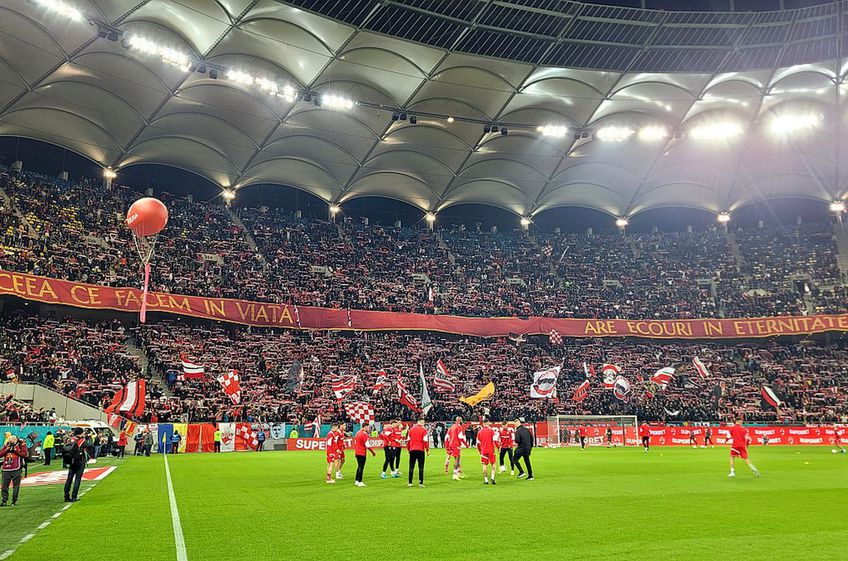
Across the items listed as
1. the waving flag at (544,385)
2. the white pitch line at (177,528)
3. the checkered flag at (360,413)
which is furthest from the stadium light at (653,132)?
the white pitch line at (177,528)

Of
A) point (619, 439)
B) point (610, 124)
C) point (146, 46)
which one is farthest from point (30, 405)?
point (610, 124)

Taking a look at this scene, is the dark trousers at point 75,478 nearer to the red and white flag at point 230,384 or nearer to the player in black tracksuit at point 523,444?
the player in black tracksuit at point 523,444

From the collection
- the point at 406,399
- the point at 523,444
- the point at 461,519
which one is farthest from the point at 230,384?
the point at 461,519

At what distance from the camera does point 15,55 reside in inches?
1412

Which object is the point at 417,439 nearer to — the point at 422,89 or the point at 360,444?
the point at 360,444

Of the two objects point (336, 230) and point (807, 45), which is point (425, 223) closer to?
point (336, 230)

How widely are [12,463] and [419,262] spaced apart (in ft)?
151

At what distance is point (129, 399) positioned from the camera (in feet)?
109

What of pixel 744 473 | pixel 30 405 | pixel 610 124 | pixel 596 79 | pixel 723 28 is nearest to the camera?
pixel 744 473

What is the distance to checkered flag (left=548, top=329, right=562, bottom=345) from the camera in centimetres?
5281

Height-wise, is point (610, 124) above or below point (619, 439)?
above

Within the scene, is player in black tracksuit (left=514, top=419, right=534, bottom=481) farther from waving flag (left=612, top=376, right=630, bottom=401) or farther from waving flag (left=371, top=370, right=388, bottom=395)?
waving flag (left=612, top=376, right=630, bottom=401)

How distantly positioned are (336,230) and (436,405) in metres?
21.5

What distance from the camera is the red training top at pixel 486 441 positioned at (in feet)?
61.7
